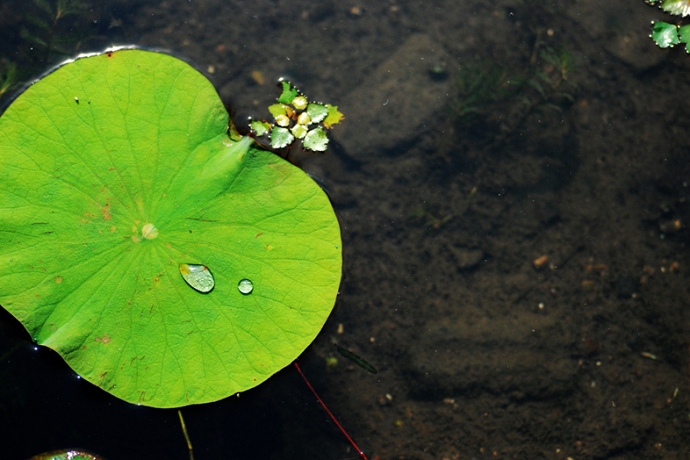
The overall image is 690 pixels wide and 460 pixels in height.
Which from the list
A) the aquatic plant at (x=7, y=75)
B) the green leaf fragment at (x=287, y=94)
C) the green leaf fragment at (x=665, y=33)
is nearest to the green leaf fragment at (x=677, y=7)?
the green leaf fragment at (x=665, y=33)

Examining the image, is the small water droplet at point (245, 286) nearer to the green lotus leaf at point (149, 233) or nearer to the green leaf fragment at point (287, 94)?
the green lotus leaf at point (149, 233)

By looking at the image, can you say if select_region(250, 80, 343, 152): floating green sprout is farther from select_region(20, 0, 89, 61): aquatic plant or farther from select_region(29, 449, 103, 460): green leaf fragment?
select_region(29, 449, 103, 460): green leaf fragment

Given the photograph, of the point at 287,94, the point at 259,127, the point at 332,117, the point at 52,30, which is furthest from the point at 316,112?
the point at 52,30

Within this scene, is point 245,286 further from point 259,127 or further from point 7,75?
point 7,75

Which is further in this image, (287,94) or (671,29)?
(671,29)

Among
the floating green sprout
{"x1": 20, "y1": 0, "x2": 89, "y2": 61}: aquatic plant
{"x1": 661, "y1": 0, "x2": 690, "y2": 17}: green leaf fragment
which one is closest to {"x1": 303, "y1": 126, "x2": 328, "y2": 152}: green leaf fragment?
the floating green sprout

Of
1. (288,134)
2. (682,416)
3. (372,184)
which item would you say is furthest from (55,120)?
(682,416)

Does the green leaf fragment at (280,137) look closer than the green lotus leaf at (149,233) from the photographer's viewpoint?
No

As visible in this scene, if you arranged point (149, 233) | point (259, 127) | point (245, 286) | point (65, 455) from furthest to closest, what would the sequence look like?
point (259, 127) → point (65, 455) → point (245, 286) → point (149, 233)
